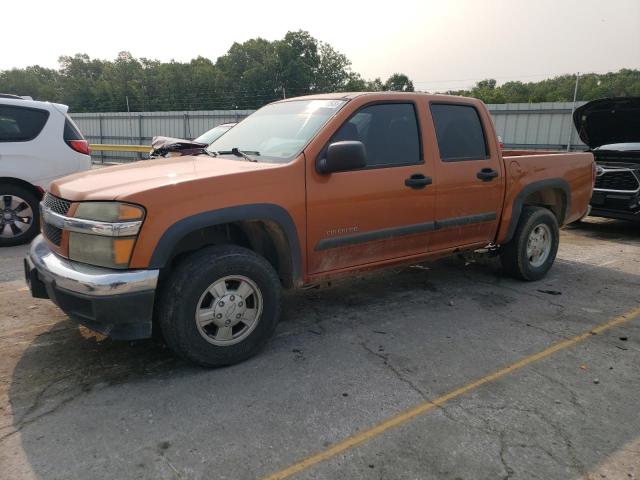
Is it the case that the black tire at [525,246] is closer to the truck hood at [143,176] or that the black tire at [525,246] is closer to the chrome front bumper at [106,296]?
the truck hood at [143,176]

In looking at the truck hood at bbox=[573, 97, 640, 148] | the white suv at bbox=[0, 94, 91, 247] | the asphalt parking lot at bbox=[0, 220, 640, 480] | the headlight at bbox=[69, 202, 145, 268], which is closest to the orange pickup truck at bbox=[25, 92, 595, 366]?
the headlight at bbox=[69, 202, 145, 268]

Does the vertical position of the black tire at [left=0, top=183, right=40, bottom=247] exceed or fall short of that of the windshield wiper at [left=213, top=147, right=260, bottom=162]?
it falls short

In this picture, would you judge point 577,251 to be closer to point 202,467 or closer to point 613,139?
point 613,139

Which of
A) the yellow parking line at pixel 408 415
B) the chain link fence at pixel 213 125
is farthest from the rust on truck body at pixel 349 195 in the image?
the chain link fence at pixel 213 125

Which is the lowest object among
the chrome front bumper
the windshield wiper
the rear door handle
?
the chrome front bumper

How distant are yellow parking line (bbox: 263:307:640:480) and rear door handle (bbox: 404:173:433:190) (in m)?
1.58

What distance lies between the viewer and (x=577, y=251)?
7.01 meters

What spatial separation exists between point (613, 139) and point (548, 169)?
4.43m

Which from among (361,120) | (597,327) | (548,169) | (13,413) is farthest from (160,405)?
(548,169)

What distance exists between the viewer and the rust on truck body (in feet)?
10.3

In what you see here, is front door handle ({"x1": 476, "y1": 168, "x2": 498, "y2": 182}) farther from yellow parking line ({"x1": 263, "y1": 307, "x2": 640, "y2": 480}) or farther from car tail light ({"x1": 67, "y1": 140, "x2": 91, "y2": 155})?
car tail light ({"x1": 67, "y1": 140, "x2": 91, "y2": 155})

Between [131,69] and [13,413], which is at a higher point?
[131,69]

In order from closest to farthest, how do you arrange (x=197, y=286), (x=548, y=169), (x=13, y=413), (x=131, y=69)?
(x=13, y=413) → (x=197, y=286) → (x=548, y=169) → (x=131, y=69)

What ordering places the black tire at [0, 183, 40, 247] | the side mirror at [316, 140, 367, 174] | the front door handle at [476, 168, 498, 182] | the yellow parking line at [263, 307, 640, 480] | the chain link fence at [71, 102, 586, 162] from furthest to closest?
the chain link fence at [71, 102, 586, 162]
the black tire at [0, 183, 40, 247]
the front door handle at [476, 168, 498, 182]
the side mirror at [316, 140, 367, 174]
the yellow parking line at [263, 307, 640, 480]
